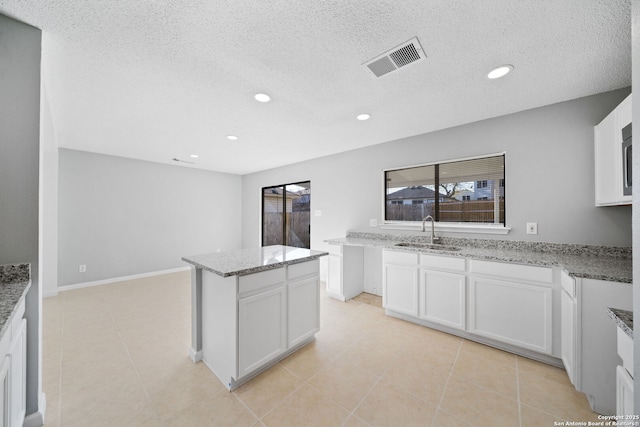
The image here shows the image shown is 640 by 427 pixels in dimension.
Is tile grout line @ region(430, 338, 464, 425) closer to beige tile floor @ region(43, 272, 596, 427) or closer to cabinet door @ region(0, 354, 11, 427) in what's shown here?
beige tile floor @ region(43, 272, 596, 427)

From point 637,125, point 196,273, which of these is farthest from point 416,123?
point 196,273

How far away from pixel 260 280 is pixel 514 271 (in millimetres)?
2166

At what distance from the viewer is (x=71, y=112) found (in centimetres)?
258

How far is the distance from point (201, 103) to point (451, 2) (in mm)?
2163

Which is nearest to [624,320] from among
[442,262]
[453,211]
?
[442,262]

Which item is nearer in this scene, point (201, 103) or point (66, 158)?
point (201, 103)

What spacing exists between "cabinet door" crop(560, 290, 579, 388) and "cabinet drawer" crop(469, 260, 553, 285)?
0.15m

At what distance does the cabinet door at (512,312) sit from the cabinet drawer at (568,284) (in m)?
0.12

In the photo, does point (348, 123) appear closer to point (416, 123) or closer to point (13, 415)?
point (416, 123)

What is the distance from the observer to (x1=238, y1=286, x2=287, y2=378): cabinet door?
5.56 ft

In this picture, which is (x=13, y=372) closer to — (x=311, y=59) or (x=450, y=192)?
(x=311, y=59)

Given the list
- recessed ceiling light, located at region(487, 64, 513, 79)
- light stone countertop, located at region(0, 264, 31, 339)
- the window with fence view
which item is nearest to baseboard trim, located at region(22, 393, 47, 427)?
light stone countertop, located at region(0, 264, 31, 339)

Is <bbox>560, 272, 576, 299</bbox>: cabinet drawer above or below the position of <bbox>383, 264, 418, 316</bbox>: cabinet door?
above

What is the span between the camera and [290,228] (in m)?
5.49
